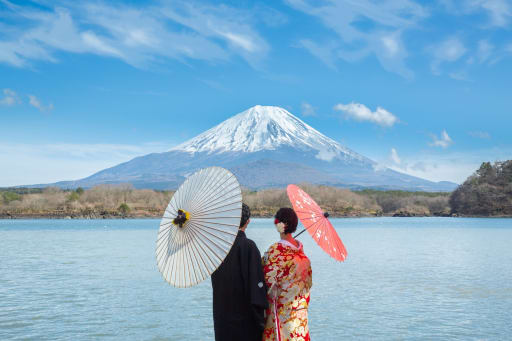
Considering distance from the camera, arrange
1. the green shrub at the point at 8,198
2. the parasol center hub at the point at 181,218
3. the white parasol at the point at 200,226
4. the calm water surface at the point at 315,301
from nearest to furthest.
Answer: the white parasol at the point at 200,226 < the parasol center hub at the point at 181,218 < the calm water surface at the point at 315,301 < the green shrub at the point at 8,198

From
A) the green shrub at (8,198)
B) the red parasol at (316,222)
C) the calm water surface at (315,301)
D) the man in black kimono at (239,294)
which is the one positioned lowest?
the calm water surface at (315,301)

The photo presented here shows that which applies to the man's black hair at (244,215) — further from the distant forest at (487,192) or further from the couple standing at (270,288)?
the distant forest at (487,192)

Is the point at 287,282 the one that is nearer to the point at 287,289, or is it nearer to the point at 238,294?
the point at 287,289

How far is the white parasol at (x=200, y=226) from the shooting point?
3.65 metres

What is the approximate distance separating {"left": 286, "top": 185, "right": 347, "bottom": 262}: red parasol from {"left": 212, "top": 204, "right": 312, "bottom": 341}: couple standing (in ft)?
1.83

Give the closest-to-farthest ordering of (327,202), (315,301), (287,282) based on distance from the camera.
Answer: (287,282) < (315,301) < (327,202)

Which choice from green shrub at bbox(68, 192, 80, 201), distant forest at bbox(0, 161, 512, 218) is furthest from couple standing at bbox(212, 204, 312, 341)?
green shrub at bbox(68, 192, 80, 201)

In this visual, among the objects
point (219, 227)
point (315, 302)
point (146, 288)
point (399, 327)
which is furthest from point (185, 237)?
point (146, 288)

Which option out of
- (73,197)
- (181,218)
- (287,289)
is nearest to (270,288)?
(287,289)

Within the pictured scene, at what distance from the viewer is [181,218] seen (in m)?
3.80

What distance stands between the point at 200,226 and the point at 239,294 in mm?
560

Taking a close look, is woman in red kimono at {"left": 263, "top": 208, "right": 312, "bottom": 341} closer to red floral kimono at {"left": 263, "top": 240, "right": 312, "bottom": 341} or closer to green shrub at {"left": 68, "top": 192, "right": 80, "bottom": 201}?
red floral kimono at {"left": 263, "top": 240, "right": 312, "bottom": 341}

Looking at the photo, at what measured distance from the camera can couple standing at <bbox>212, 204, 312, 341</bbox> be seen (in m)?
3.72

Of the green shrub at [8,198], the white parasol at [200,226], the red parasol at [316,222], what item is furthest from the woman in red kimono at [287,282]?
the green shrub at [8,198]
